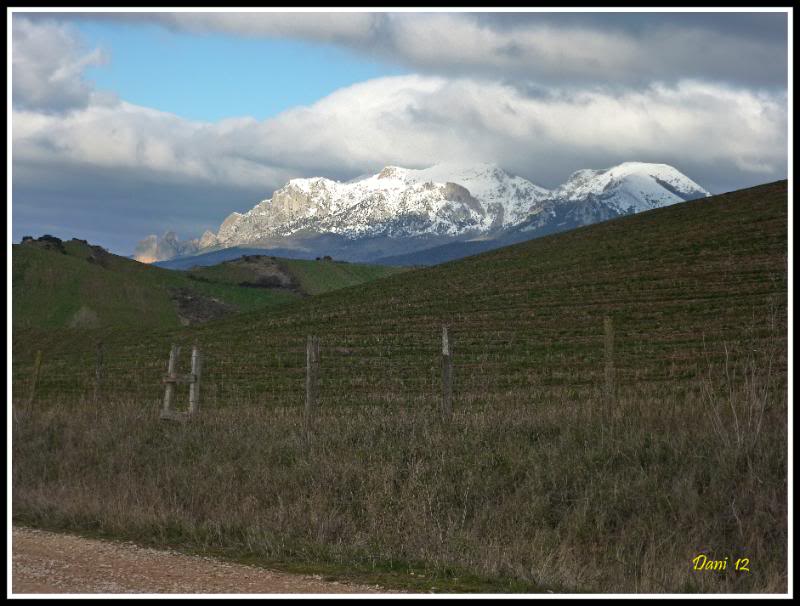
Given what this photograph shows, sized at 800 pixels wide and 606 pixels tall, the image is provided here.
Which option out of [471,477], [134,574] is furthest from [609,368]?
[134,574]

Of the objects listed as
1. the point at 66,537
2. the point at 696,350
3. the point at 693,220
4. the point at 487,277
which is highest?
the point at 693,220

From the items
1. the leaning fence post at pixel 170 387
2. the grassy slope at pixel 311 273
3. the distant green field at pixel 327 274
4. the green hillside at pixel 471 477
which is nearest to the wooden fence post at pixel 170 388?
the leaning fence post at pixel 170 387

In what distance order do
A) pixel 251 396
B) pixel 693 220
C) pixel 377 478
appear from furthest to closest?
pixel 693 220 → pixel 251 396 → pixel 377 478

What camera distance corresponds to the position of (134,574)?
388 inches

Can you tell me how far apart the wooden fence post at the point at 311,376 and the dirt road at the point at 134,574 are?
5.81 metres

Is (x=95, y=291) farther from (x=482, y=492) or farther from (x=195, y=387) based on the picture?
(x=482, y=492)

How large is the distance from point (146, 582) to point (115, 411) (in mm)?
9867

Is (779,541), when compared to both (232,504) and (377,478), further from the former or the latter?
(232,504)

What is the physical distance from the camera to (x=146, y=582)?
373 inches

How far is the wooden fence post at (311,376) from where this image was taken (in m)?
17.0

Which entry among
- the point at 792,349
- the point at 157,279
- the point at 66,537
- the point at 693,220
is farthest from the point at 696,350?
the point at 157,279

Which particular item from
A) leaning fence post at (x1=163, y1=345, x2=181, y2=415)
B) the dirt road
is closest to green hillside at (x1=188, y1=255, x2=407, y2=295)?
Answer: leaning fence post at (x1=163, y1=345, x2=181, y2=415)

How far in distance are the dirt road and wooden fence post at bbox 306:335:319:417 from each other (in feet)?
19.1

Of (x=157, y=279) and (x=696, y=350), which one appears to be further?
(x=157, y=279)
